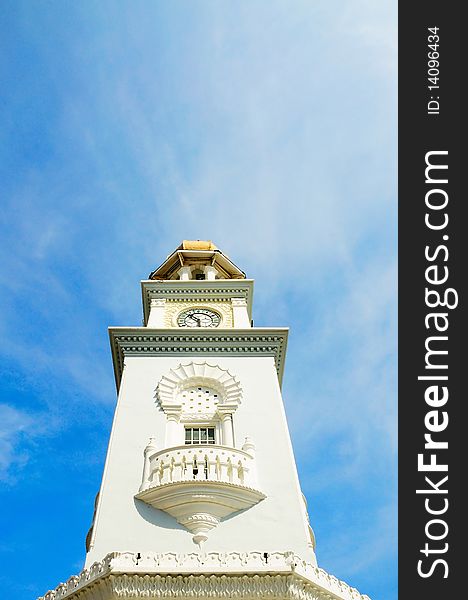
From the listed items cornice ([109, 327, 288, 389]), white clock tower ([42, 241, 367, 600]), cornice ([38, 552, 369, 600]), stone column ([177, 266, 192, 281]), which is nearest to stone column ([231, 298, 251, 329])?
white clock tower ([42, 241, 367, 600])

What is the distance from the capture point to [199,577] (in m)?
14.0

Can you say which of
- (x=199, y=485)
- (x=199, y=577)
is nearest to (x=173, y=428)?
(x=199, y=485)

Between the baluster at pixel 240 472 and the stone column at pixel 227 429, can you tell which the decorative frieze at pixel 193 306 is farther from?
the baluster at pixel 240 472

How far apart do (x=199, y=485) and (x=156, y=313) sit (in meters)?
10.6

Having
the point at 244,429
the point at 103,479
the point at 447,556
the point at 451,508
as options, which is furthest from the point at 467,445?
the point at 103,479

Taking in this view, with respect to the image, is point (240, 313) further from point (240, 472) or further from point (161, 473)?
point (161, 473)

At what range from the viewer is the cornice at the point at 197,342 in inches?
907

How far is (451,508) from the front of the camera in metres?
13.8

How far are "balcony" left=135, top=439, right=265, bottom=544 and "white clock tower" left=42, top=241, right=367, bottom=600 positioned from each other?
0.10ft

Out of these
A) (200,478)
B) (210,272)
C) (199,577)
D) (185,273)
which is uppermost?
(210,272)

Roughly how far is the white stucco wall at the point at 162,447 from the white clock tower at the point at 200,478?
1.3 inches

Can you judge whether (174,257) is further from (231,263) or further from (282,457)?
(282,457)

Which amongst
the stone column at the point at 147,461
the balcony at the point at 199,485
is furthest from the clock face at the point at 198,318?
the balcony at the point at 199,485

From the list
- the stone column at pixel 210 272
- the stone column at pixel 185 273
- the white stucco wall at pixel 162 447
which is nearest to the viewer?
the white stucco wall at pixel 162 447
